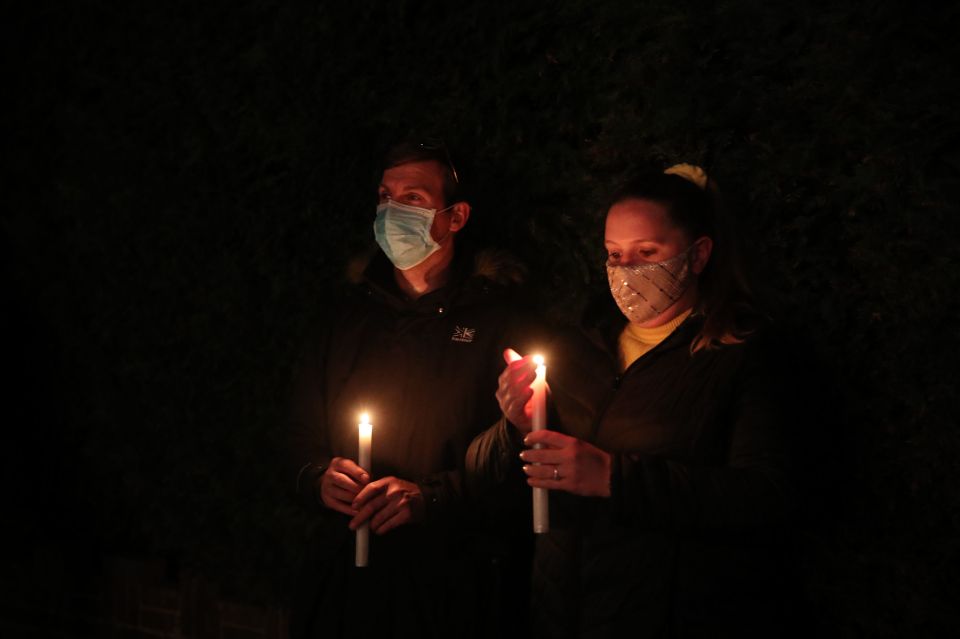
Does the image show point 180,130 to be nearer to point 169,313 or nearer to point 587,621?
point 169,313

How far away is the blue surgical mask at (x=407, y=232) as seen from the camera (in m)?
4.14

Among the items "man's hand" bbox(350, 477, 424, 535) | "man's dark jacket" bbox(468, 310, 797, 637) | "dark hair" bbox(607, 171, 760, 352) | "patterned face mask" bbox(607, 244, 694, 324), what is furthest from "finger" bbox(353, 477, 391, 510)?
"dark hair" bbox(607, 171, 760, 352)

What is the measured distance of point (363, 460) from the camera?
3680mm

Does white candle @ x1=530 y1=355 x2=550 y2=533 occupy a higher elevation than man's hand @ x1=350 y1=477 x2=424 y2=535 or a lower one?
higher

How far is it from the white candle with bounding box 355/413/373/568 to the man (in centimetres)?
13

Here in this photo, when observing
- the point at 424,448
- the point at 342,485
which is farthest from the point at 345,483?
the point at 424,448

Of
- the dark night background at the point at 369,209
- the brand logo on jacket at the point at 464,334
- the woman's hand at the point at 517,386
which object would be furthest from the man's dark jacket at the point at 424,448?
the woman's hand at the point at 517,386

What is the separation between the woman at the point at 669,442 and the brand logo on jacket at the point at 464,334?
23.6 inches

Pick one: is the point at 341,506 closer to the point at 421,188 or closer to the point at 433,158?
the point at 421,188

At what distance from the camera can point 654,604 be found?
3.11 meters

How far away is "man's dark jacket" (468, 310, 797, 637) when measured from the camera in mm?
3045

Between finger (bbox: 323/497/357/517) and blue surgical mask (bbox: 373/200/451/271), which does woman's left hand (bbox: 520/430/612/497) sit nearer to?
finger (bbox: 323/497/357/517)

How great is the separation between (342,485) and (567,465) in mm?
1060

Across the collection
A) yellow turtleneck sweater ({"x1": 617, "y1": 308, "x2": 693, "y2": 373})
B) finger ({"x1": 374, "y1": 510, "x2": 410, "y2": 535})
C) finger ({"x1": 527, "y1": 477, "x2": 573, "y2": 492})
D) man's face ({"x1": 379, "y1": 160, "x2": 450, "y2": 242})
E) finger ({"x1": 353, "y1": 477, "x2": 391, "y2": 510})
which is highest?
man's face ({"x1": 379, "y1": 160, "x2": 450, "y2": 242})
